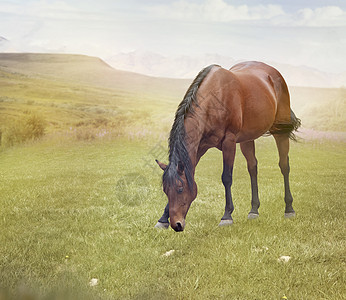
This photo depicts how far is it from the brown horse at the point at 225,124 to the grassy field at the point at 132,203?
37 centimetres

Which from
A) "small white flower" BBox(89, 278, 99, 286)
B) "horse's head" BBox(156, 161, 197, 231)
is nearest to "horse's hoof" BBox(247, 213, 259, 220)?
"horse's head" BBox(156, 161, 197, 231)

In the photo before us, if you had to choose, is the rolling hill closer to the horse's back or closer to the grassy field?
the grassy field

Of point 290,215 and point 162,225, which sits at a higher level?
point 162,225

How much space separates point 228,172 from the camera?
3781 mm

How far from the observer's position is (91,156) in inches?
225

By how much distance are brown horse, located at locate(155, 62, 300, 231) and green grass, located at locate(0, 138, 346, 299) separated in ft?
1.08

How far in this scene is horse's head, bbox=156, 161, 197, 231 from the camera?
10.1 ft

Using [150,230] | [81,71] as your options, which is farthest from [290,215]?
[81,71]

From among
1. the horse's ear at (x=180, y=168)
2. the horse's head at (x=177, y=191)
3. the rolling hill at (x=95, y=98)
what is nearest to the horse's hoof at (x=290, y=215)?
the rolling hill at (x=95, y=98)

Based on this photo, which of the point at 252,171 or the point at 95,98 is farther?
the point at 95,98

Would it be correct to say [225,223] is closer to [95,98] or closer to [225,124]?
[225,124]

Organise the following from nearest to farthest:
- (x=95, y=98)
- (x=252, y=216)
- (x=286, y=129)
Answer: (x=252, y=216)
(x=286, y=129)
(x=95, y=98)

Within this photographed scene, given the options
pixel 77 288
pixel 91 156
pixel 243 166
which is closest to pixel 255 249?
pixel 77 288

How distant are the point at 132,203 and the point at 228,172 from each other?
155 cm
